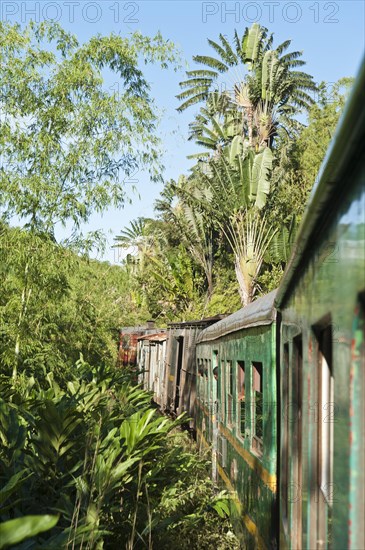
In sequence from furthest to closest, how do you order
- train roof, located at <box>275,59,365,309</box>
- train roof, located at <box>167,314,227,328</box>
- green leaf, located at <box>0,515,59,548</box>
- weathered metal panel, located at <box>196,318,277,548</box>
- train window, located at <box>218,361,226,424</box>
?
train roof, located at <box>167,314,227,328</box>, train window, located at <box>218,361,226,424</box>, weathered metal panel, located at <box>196,318,277,548</box>, green leaf, located at <box>0,515,59,548</box>, train roof, located at <box>275,59,365,309</box>

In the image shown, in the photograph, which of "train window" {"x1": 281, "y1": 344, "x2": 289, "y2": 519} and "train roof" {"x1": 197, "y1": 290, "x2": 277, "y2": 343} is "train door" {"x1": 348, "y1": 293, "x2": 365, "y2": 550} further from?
"train roof" {"x1": 197, "y1": 290, "x2": 277, "y2": 343}

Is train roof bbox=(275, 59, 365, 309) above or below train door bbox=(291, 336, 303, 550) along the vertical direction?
above

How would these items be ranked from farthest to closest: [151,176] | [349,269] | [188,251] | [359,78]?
1. [188,251]
2. [151,176]
3. [349,269]
4. [359,78]

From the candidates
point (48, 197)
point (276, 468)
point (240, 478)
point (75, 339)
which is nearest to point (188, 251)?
point (75, 339)

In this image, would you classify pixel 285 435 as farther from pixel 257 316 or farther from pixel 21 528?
pixel 21 528

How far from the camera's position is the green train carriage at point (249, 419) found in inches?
194

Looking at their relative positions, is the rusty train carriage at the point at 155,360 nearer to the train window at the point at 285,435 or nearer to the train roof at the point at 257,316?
the train roof at the point at 257,316

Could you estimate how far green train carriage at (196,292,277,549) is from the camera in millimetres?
4922

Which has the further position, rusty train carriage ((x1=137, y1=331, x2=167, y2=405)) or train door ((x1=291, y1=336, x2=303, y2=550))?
rusty train carriage ((x1=137, y1=331, x2=167, y2=405))

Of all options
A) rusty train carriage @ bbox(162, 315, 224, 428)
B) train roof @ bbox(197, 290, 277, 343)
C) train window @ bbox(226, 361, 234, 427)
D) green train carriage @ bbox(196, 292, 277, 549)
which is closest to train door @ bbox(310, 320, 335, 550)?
green train carriage @ bbox(196, 292, 277, 549)

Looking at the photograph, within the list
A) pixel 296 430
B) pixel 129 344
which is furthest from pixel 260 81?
pixel 296 430

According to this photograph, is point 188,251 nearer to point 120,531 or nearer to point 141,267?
point 141,267

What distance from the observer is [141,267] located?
116ft

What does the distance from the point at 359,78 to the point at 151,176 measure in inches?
399
